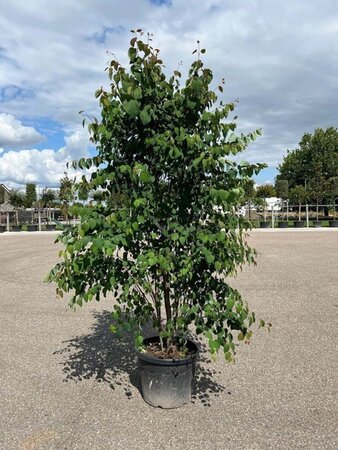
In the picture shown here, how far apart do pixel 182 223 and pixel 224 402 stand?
1753 millimetres

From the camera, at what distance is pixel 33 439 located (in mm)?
3186

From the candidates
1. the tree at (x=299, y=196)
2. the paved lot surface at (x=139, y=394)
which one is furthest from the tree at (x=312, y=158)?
the paved lot surface at (x=139, y=394)

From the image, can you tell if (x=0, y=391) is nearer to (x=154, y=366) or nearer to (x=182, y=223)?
(x=154, y=366)

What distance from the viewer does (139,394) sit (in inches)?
155

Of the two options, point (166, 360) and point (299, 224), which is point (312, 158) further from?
point (166, 360)

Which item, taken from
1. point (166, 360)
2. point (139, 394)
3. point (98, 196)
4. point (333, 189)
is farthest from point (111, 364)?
point (333, 189)

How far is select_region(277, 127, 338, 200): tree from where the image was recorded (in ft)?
188

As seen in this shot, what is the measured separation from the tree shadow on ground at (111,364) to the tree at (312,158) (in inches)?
2138

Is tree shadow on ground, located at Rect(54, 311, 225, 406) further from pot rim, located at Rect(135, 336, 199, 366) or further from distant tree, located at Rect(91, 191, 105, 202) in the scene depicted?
distant tree, located at Rect(91, 191, 105, 202)

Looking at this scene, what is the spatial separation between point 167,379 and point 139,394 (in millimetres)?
561

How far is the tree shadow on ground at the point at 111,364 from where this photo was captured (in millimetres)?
4117

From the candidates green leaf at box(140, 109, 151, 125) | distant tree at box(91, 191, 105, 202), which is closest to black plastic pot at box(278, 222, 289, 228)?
distant tree at box(91, 191, 105, 202)

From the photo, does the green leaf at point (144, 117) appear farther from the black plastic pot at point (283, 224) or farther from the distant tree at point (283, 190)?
the distant tree at point (283, 190)

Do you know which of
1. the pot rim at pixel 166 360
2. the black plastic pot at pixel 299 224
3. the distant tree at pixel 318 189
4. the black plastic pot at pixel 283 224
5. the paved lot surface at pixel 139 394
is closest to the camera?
the paved lot surface at pixel 139 394
